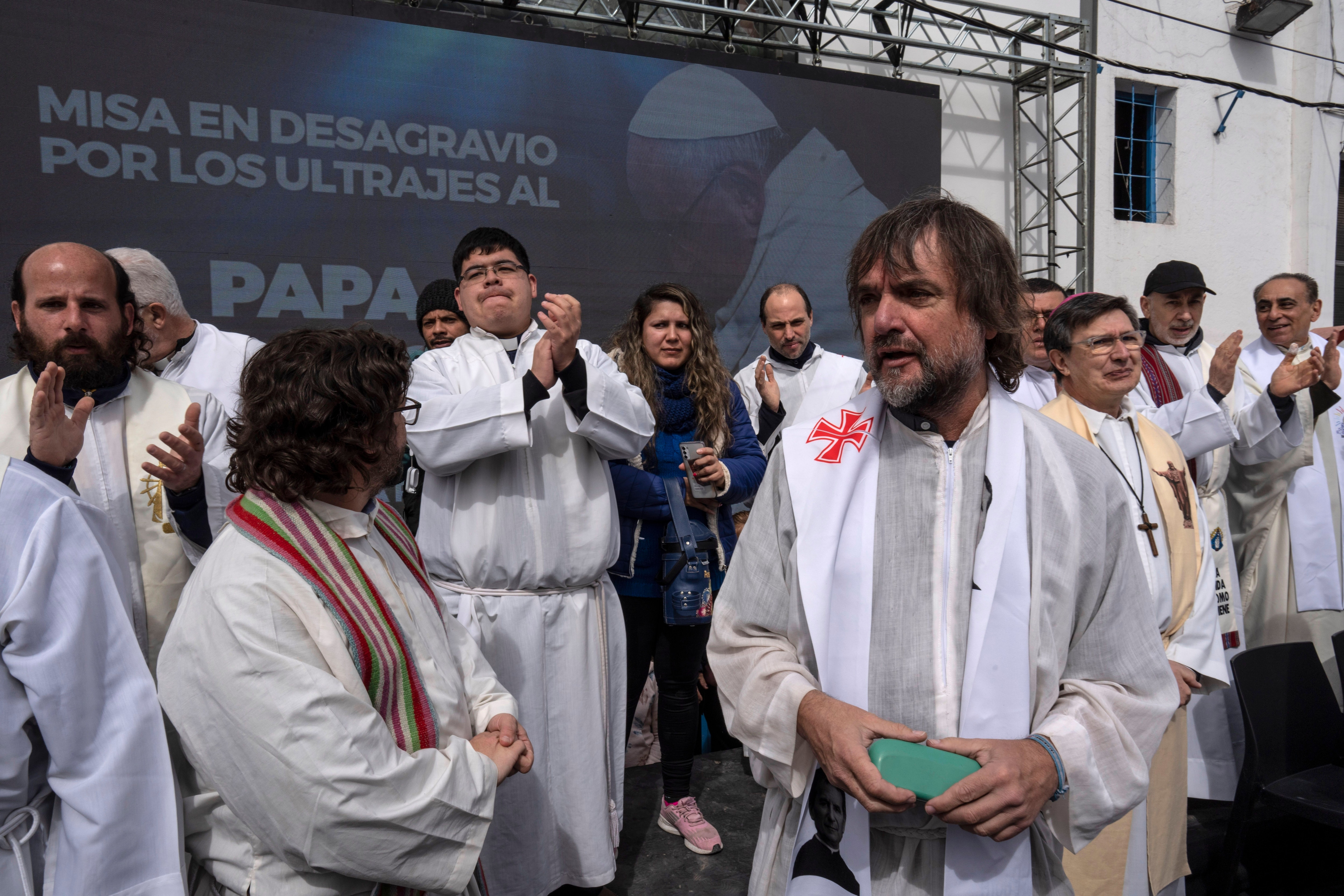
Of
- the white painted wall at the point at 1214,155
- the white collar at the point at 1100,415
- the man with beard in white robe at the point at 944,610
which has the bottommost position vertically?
the man with beard in white robe at the point at 944,610

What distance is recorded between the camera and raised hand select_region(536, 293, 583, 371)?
2.75 metres

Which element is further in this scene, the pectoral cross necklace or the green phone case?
the pectoral cross necklace

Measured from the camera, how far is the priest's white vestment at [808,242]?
6.89m

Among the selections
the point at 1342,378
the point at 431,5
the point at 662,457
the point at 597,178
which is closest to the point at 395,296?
the point at 597,178

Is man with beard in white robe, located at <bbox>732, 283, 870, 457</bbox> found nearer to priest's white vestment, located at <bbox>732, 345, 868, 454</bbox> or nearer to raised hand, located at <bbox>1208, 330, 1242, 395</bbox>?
priest's white vestment, located at <bbox>732, 345, 868, 454</bbox>

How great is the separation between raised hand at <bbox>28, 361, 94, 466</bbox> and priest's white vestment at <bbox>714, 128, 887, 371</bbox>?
5.08 meters

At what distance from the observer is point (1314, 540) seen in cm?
425

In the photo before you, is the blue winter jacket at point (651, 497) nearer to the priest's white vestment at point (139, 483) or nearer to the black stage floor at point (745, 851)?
the black stage floor at point (745, 851)

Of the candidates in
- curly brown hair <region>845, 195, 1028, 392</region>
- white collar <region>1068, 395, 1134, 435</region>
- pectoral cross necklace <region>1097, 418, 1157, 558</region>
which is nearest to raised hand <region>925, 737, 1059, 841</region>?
curly brown hair <region>845, 195, 1028, 392</region>

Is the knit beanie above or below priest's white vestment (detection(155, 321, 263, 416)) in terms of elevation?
above

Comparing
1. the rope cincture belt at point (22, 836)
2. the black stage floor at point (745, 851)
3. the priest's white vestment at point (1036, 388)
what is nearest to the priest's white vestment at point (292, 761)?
the rope cincture belt at point (22, 836)

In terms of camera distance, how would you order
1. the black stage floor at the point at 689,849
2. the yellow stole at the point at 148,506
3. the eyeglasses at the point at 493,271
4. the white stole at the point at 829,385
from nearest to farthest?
the yellow stole at the point at 148,506, the eyeglasses at the point at 493,271, the black stage floor at the point at 689,849, the white stole at the point at 829,385

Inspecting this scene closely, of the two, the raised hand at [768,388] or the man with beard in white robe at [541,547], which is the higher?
the raised hand at [768,388]

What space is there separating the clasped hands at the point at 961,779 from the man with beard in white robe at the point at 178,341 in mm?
2763
